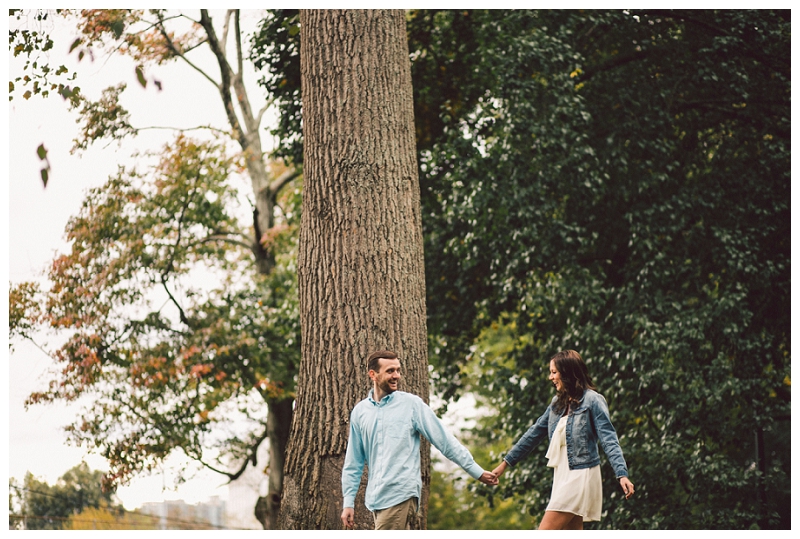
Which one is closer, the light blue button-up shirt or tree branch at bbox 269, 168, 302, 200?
the light blue button-up shirt

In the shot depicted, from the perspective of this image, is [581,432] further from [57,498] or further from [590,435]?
[57,498]

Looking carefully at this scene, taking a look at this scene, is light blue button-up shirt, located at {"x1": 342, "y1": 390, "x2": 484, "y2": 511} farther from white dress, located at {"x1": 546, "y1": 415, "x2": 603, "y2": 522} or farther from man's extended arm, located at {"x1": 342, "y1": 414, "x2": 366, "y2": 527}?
white dress, located at {"x1": 546, "y1": 415, "x2": 603, "y2": 522}

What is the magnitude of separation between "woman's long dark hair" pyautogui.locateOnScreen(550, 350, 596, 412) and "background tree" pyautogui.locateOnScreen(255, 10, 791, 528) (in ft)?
13.7

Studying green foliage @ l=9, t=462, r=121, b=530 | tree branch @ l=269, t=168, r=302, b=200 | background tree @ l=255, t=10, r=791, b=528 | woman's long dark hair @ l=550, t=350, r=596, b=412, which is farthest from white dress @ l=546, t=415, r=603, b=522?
tree branch @ l=269, t=168, r=302, b=200

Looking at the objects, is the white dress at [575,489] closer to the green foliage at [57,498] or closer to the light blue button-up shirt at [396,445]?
the light blue button-up shirt at [396,445]

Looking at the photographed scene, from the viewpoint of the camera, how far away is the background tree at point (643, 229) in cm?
952

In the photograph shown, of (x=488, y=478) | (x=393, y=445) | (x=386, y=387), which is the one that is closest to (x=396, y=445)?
(x=393, y=445)

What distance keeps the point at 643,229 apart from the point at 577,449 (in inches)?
215

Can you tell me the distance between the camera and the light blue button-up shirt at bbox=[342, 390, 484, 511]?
4699 mm

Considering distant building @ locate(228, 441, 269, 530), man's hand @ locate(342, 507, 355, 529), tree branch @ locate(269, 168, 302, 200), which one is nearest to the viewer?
man's hand @ locate(342, 507, 355, 529)

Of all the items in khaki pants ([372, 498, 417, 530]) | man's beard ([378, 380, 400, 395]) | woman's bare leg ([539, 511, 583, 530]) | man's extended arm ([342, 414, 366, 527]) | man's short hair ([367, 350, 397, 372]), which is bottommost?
woman's bare leg ([539, 511, 583, 530])

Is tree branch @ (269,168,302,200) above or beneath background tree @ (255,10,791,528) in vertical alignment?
above
